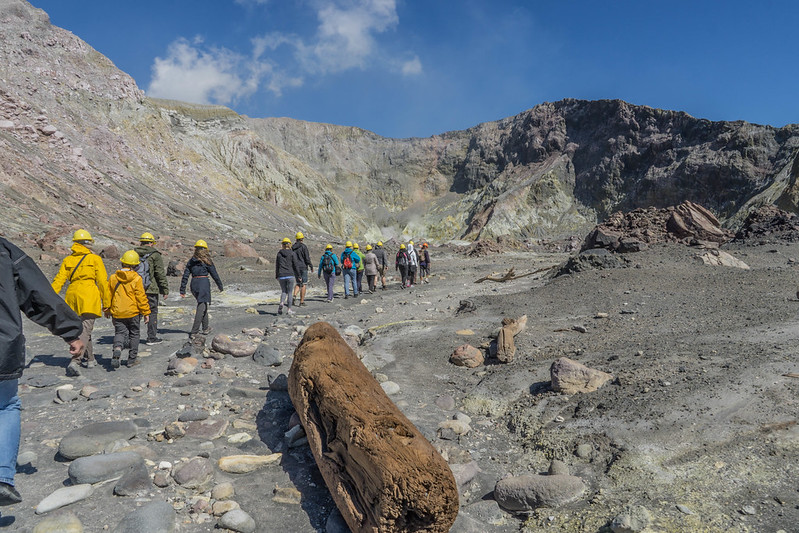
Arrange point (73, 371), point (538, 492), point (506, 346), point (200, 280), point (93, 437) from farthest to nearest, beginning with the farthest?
point (200, 280), point (506, 346), point (73, 371), point (93, 437), point (538, 492)

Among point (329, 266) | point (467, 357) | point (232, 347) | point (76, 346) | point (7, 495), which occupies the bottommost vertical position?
point (467, 357)

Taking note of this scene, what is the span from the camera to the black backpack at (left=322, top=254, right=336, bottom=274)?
1264cm

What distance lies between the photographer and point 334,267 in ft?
42.4

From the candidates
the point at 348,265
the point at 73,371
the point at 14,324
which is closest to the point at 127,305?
the point at 73,371

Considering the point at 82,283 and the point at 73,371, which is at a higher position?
the point at 82,283

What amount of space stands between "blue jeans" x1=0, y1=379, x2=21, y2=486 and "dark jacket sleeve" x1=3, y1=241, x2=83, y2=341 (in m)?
0.42

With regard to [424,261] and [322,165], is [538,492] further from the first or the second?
[322,165]

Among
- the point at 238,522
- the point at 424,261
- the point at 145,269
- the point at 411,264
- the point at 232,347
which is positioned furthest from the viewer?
the point at 424,261

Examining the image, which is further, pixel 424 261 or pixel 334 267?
pixel 424 261

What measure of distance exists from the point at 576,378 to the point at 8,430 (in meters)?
5.04

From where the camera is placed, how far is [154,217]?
97.1 feet

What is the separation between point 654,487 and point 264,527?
115 inches

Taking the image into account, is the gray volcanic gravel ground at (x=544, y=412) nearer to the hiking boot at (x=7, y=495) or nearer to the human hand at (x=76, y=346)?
the hiking boot at (x=7, y=495)

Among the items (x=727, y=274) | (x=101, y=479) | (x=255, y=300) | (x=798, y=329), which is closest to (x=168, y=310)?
(x=255, y=300)
